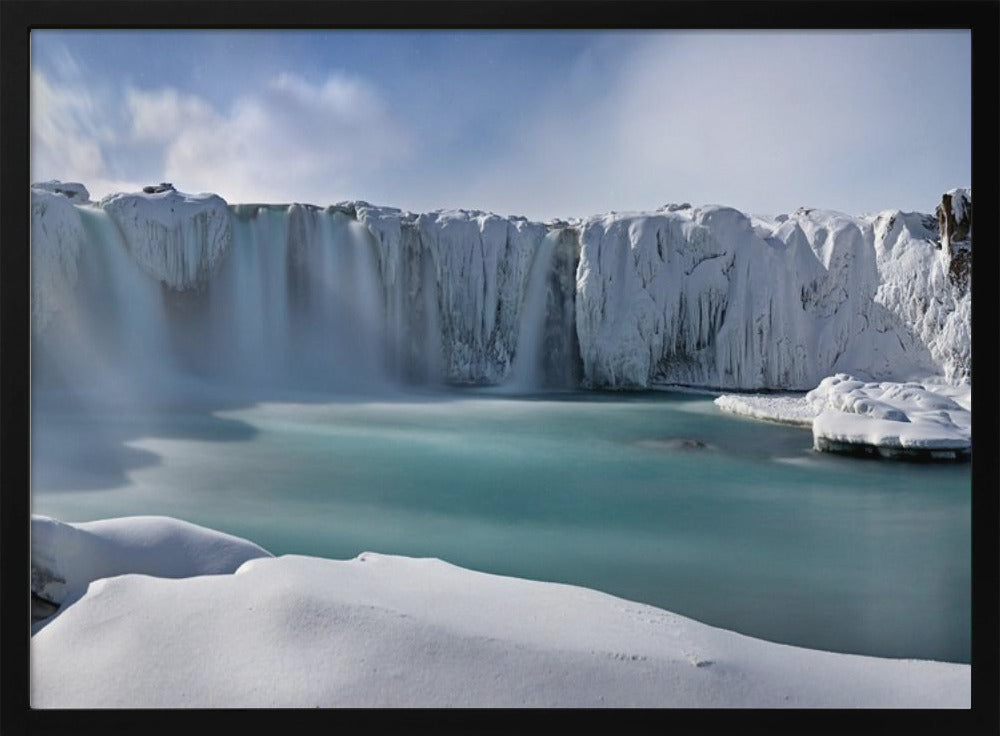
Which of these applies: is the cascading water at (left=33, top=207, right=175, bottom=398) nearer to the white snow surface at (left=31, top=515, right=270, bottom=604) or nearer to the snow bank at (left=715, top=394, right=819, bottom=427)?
the white snow surface at (left=31, top=515, right=270, bottom=604)

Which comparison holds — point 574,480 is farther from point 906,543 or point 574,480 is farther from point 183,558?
point 183,558

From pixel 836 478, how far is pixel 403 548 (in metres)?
1.04

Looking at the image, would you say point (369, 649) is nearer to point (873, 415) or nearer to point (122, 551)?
point (122, 551)

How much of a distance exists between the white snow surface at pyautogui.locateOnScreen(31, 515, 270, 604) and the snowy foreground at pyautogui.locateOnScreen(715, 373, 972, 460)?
1326 millimetres

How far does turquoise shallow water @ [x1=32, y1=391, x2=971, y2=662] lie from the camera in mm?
1466

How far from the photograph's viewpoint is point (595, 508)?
162 cm

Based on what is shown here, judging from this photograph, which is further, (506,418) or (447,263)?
(447,263)

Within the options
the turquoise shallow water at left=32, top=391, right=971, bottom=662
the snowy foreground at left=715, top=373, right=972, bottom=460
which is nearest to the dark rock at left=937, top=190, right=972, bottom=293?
the snowy foreground at left=715, top=373, right=972, bottom=460

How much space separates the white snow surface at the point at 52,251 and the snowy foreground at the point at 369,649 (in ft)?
1.54

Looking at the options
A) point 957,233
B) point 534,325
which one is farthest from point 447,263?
point 957,233

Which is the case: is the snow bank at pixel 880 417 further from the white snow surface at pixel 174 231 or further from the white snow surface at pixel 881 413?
the white snow surface at pixel 174 231

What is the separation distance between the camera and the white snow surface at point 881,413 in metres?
1.54

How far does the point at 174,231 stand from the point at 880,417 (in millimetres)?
2318
